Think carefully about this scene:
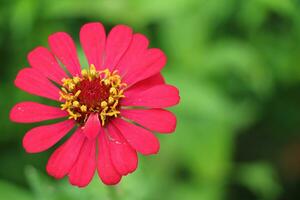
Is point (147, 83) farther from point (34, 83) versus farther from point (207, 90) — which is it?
point (207, 90)

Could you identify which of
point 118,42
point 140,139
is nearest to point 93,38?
point 118,42

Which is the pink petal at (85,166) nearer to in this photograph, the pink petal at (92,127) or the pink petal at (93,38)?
the pink petal at (92,127)

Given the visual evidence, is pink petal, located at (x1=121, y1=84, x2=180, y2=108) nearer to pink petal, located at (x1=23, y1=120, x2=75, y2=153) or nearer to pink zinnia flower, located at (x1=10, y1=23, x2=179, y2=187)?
pink zinnia flower, located at (x1=10, y1=23, x2=179, y2=187)

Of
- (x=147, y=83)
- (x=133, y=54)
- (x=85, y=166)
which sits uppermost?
(x=133, y=54)

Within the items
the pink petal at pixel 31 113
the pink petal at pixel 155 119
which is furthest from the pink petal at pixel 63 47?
the pink petal at pixel 155 119

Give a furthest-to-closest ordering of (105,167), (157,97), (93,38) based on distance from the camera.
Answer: (93,38) < (157,97) < (105,167)

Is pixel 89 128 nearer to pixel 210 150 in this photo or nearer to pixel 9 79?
pixel 210 150

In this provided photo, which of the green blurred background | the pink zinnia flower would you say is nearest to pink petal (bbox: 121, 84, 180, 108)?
the pink zinnia flower

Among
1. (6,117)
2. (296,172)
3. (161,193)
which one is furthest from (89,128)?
(296,172)
